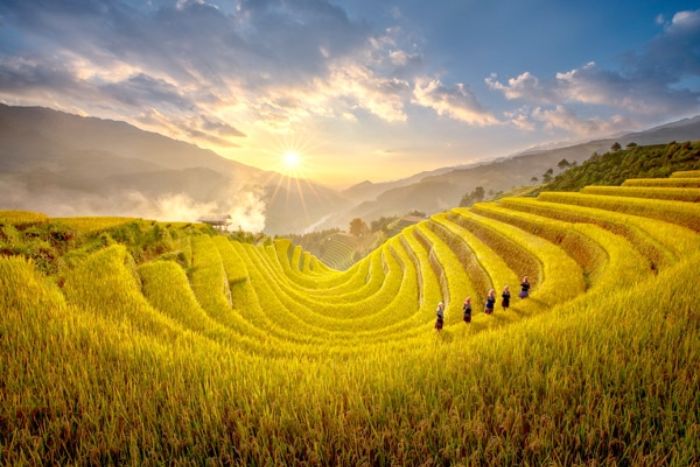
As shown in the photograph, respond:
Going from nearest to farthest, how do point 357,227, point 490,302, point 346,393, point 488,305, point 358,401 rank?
point 358,401
point 346,393
point 490,302
point 488,305
point 357,227

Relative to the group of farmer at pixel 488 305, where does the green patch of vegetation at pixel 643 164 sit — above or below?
above

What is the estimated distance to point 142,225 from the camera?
13.3 metres

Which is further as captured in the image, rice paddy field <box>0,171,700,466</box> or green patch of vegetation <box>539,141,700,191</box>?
green patch of vegetation <box>539,141,700,191</box>

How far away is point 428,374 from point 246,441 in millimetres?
2047

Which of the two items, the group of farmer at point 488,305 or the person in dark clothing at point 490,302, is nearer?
the group of farmer at point 488,305

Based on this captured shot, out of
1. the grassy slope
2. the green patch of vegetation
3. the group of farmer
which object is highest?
the green patch of vegetation

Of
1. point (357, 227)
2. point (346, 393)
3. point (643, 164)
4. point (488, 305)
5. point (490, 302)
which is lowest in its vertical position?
point (488, 305)

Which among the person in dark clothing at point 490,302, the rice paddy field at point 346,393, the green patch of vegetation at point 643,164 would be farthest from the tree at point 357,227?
the rice paddy field at point 346,393

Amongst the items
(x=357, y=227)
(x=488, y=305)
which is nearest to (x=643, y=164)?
(x=488, y=305)

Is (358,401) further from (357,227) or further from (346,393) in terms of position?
(357,227)

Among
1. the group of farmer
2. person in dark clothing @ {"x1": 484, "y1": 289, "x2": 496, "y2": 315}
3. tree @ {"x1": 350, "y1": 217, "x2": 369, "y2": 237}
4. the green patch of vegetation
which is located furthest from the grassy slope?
tree @ {"x1": 350, "y1": 217, "x2": 369, "y2": 237}

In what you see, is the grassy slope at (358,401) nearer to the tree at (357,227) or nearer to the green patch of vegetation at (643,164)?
the green patch of vegetation at (643,164)

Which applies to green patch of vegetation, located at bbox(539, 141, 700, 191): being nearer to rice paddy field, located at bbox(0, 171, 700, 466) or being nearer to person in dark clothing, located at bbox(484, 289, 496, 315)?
person in dark clothing, located at bbox(484, 289, 496, 315)

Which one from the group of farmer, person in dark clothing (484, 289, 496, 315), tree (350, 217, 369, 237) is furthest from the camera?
tree (350, 217, 369, 237)
